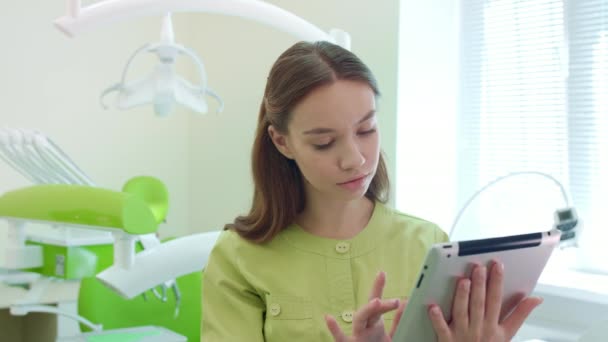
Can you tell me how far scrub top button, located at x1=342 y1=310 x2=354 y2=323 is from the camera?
4.00 feet

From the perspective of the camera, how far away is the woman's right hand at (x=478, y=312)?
95cm

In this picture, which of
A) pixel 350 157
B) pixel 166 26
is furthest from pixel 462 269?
pixel 166 26

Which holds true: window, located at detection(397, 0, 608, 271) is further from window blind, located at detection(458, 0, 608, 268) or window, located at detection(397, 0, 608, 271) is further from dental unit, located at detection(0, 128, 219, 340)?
dental unit, located at detection(0, 128, 219, 340)

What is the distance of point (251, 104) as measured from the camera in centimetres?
306

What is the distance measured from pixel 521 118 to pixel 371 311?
5.49 feet

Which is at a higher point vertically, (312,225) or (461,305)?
(312,225)

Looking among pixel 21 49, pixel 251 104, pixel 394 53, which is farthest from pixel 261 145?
pixel 21 49

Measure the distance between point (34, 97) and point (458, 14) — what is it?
5.92 ft

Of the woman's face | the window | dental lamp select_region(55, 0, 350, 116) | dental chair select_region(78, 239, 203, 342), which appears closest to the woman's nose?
the woman's face

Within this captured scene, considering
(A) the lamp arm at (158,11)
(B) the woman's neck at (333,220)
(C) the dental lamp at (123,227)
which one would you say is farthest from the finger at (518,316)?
(A) the lamp arm at (158,11)

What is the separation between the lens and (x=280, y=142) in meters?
1.27

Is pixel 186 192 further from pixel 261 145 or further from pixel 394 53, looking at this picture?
pixel 261 145

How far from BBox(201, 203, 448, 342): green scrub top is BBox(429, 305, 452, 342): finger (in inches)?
10.7

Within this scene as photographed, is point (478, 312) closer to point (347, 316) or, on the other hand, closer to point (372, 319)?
point (372, 319)
